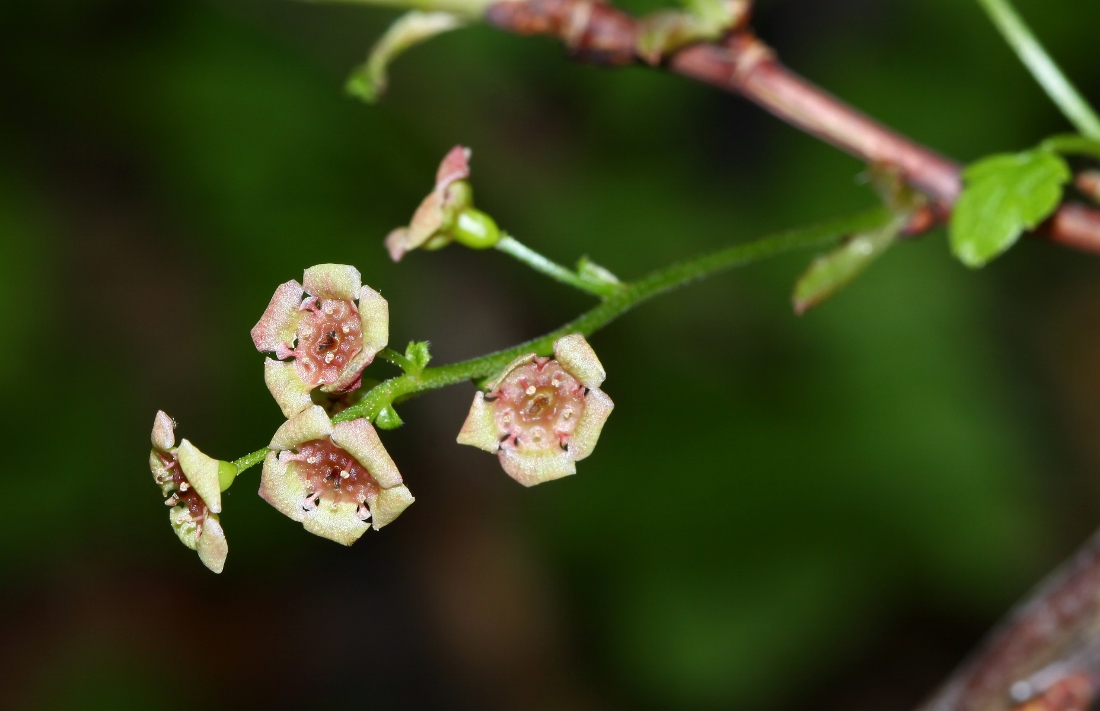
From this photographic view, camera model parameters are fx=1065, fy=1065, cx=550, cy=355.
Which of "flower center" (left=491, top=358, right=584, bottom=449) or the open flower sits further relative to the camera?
the open flower

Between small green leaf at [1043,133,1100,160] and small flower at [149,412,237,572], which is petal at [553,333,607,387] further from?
small green leaf at [1043,133,1100,160]

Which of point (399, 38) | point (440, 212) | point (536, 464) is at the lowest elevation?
point (536, 464)

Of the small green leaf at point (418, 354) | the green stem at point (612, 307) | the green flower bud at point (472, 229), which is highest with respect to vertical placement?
the green flower bud at point (472, 229)

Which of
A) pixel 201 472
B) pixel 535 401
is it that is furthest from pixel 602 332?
pixel 201 472

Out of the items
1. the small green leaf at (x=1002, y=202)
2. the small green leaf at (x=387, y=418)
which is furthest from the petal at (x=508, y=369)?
the small green leaf at (x=1002, y=202)

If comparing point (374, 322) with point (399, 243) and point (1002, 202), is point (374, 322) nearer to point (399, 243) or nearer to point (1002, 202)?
point (399, 243)

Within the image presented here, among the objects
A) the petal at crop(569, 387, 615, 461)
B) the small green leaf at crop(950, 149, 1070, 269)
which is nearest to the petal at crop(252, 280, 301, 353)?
the petal at crop(569, 387, 615, 461)

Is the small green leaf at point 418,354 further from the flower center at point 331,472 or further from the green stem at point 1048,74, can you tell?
the green stem at point 1048,74
